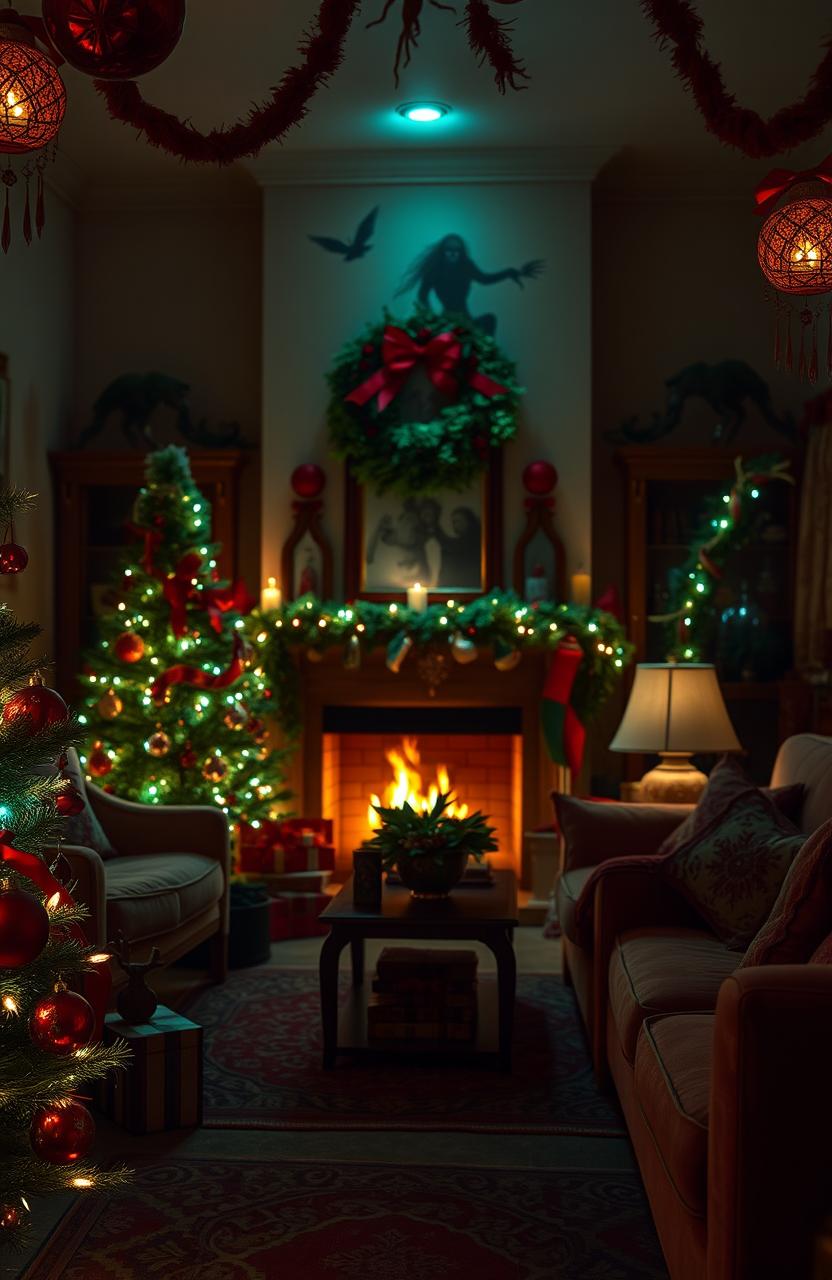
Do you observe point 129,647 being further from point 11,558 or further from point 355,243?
point 11,558

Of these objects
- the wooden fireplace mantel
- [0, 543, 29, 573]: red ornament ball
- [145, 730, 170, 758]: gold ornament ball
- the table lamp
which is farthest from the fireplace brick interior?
[0, 543, 29, 573]: red ornament ball

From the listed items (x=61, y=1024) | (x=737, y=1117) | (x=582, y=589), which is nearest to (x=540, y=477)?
(x=582, y=589)

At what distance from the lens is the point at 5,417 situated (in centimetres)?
591

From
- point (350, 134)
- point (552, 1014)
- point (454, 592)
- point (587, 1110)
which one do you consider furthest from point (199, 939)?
point (350, 134)

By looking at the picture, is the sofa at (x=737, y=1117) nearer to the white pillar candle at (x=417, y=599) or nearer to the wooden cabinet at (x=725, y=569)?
the white pillar candle at (x=417, y=599)

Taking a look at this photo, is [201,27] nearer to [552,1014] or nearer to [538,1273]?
[552,1014]

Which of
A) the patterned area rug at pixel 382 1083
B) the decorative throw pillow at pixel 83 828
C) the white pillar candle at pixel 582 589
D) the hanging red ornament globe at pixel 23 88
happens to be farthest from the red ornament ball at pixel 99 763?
the hanging red ornament globe at pixel 23 88

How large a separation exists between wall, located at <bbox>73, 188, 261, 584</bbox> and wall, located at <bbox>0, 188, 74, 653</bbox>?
→ 122mm

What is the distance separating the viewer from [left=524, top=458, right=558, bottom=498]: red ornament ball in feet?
20.4

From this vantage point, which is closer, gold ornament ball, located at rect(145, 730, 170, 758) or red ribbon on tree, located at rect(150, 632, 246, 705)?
gold ornament ball, located at rect(145, 730, 170, 758)

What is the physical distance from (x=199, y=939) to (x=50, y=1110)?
2164mm

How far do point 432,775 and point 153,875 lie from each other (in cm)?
277

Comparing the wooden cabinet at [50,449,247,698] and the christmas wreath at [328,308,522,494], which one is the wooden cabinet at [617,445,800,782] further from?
the wooden cabinet at [50,449,247,698]

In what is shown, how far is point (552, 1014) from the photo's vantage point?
419cm
